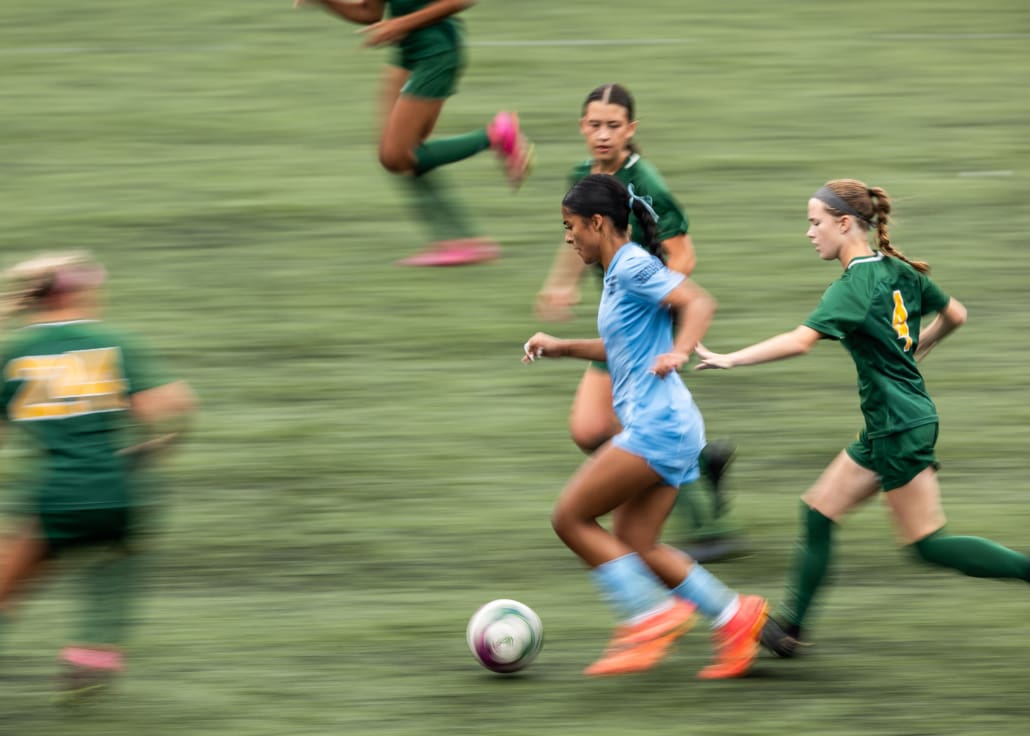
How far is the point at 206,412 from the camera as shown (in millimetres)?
9172

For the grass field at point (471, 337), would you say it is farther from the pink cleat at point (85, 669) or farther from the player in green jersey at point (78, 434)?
the player in green jersey at point (78, 434)

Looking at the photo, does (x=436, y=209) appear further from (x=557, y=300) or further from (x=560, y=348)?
(x=560, y=348)

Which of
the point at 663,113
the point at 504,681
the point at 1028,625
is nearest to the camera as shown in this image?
the point at 504,681

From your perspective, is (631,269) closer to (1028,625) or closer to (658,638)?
(658,638)

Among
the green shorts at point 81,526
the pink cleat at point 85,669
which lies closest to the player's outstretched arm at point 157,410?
the green shorts at point 81,526

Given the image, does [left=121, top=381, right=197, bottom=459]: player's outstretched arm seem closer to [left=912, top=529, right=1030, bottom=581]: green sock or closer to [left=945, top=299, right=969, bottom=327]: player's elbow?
[left=912, top=529, right=1030, bottom=581]: green sock

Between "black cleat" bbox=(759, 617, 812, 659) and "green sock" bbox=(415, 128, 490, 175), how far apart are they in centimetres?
470

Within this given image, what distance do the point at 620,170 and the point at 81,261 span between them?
7.45 ft

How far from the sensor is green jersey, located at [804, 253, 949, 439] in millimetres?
5934

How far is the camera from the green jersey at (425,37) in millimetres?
10039

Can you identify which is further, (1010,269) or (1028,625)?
(1010,269)

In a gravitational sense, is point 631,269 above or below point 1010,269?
above

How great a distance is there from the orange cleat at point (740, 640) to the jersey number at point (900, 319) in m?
1.10

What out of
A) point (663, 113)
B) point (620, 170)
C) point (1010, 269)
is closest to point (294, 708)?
point (620, 170)
